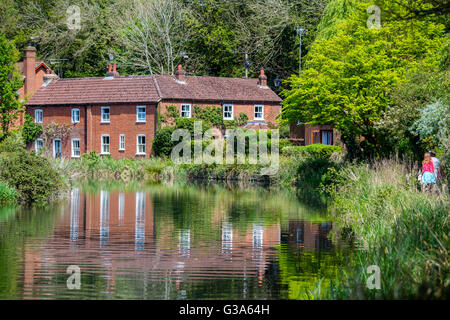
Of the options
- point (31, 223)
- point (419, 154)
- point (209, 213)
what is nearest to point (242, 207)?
point (209, 213)

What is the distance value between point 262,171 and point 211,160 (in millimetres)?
4939

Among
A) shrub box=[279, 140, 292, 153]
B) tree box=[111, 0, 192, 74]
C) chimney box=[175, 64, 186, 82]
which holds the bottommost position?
shrub box=[279, 140, 292, 153]

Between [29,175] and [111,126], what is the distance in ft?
101

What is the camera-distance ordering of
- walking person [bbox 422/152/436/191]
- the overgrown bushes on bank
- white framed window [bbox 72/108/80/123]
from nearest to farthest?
walking person [bbox 422/152/436/191] < the overgrown bushes on bank < white framed window [bbox 72/108/80/123]

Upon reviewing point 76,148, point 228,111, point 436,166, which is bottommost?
point 436,166

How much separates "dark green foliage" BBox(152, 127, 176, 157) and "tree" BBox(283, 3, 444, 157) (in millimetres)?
18601

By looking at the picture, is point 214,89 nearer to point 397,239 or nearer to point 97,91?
point 97,91

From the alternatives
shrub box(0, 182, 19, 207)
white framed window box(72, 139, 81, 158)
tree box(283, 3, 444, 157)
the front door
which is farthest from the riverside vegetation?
the front door

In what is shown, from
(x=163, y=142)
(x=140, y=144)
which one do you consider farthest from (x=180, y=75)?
(x=163, y=142)

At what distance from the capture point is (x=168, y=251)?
17.3 meters

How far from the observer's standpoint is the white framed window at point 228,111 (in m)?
59.7

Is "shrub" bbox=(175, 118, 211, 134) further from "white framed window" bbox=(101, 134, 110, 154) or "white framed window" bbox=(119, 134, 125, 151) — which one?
"white framed window" bbox=(101, 134, 110, 154)

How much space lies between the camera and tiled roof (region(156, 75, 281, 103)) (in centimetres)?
5812

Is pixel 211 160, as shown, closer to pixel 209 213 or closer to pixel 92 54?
pixel 209 213
